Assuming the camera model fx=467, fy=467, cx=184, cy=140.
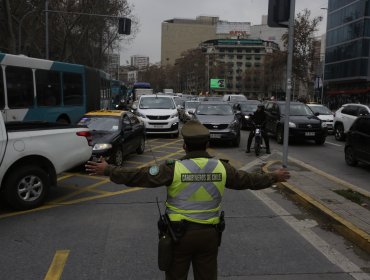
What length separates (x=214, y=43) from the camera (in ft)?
497

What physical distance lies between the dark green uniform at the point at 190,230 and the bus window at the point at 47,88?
12.2 meters

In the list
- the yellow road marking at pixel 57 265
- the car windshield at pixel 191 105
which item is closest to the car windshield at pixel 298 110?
the car windshield at pixel 191 105

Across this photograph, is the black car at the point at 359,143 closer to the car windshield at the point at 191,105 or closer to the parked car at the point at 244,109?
the parked car at the point at 244,109

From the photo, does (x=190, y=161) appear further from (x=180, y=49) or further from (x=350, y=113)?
(x=180, y=49)

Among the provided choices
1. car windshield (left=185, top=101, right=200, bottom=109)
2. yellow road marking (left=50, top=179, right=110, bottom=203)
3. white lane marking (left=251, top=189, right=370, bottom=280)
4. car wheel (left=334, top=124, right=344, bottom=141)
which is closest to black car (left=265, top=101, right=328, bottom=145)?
car wheel (left=334, top=124, right=344, bottom=141)

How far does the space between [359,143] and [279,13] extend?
4.26 metres

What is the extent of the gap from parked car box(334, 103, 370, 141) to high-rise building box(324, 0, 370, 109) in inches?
1516

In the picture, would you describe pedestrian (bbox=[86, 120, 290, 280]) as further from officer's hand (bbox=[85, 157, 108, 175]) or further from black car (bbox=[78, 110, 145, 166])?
black car (bbox=[78, 110, 145, 166])

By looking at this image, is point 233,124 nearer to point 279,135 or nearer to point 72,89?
point 279,135

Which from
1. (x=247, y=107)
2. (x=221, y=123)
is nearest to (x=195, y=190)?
(x=221, y=123)

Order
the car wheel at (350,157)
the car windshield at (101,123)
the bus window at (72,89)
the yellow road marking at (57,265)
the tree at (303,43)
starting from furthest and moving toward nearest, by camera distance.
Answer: the tree at (303,43), the bus window at (72,89), the car wheel at (350,157), the car windshield at (101,123), the yellow road marking at (57,265)

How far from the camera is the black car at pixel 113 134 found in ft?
36.2

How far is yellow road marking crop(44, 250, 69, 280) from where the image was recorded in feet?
15.4

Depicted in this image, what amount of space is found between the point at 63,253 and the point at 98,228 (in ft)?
3.48
